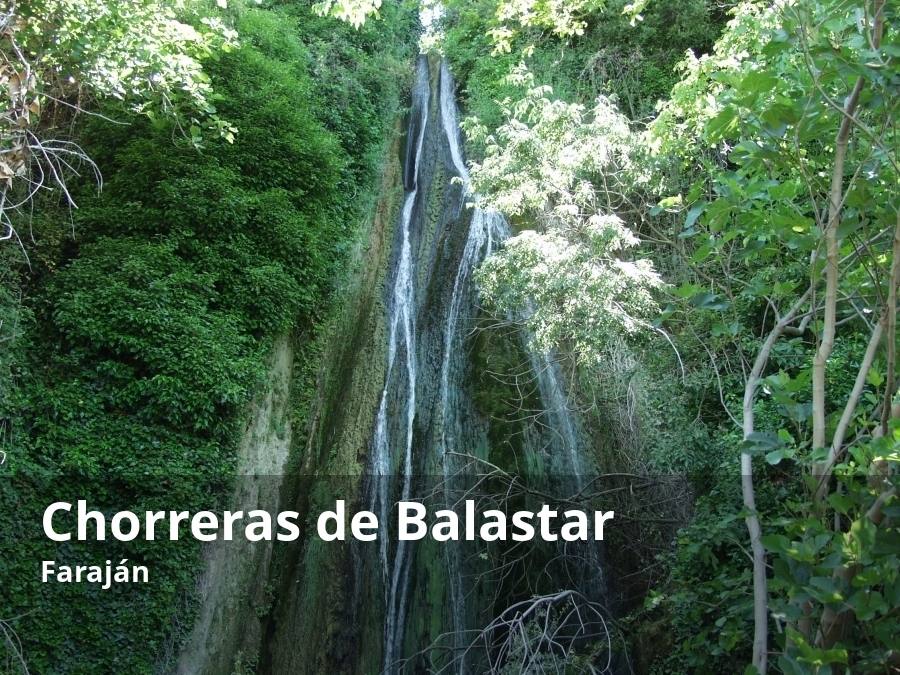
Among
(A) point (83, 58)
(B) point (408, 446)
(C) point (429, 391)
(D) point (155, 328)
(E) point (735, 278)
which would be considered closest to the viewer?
(E) point (735, 278)

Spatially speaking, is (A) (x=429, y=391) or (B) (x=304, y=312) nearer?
(B) (x=304, y=312)

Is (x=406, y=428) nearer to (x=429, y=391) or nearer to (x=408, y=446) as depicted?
(x=408, y=446)

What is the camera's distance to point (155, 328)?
6.62 metres

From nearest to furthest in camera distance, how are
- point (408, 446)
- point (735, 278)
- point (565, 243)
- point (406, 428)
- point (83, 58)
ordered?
point (735, 278)
point (83, 58)
point (565, 243)
point (408, 446)
point (406, 428)

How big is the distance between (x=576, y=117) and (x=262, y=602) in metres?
5.65

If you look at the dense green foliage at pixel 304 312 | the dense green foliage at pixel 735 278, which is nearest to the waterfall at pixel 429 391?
the dense green foliage at pixel 304 312

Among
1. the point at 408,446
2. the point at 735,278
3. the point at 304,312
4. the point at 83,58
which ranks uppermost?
the point at 83,58

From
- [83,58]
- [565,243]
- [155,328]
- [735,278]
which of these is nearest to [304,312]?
[155,328]

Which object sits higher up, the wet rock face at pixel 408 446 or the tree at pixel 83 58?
the tree at pixel 83 58

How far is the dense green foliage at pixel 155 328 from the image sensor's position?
5766 mm

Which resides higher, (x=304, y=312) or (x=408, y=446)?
(x=304, y=312)

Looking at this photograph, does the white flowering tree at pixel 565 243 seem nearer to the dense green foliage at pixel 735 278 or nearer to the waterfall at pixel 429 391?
the dense green foliage at pixel 735 278

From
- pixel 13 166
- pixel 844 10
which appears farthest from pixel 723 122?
pixel 13 166

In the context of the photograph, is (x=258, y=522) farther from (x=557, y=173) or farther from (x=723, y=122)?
(x=723, y=122)
